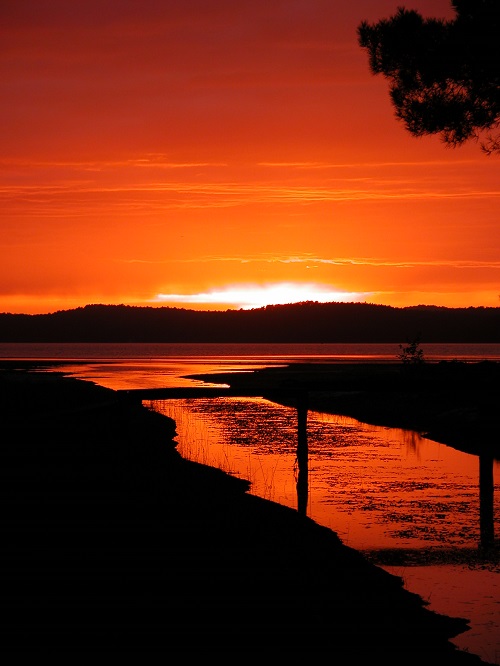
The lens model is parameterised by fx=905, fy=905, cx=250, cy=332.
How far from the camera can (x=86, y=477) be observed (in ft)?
48.9

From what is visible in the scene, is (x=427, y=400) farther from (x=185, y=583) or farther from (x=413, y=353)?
(x=413, y=353)

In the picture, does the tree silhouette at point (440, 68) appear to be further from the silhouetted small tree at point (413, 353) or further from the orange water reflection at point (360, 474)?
the silhouetted small tree at point (413, 353)

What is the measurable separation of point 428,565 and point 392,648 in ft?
12.0

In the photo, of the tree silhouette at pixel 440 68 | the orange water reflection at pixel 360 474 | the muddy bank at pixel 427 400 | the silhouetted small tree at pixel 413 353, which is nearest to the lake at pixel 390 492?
the orange water reflection at pixel 360 474

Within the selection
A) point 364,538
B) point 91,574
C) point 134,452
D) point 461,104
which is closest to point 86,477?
point 134,452

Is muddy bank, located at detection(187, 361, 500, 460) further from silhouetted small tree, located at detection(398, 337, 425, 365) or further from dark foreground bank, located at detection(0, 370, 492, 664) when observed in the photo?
silhouetted small tree, located at detection(398, 337, 425, 365)

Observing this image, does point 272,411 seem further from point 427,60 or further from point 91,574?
point 91,574

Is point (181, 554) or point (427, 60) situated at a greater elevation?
point (427, 60)

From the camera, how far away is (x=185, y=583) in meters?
8.60

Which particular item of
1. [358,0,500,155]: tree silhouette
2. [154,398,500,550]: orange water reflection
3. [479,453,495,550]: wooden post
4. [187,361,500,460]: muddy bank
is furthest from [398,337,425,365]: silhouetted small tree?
[479,453,495,550]: wooden post

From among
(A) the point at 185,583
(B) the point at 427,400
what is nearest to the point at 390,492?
(B) the point at 427,400

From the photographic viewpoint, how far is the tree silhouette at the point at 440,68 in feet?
59.8

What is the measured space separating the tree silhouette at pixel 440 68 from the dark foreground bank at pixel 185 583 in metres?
9.25

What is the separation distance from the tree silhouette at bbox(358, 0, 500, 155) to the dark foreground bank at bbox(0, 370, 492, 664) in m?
9.25
